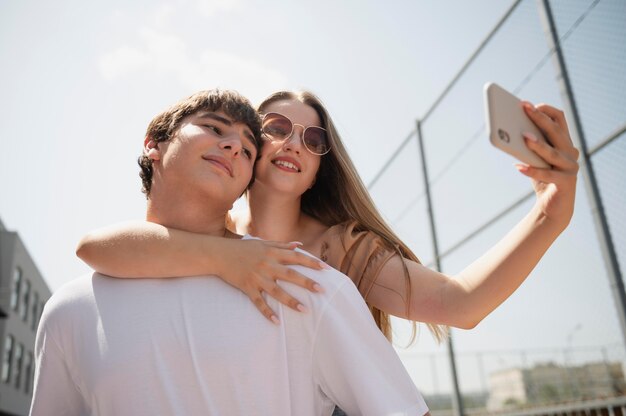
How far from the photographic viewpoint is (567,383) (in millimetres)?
7426

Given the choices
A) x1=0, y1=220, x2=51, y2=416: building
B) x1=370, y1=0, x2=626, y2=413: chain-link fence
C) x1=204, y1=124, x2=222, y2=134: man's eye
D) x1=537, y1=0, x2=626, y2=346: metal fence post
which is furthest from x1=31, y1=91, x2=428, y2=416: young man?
x1=0, y1=220, x2=51, y2=416: building

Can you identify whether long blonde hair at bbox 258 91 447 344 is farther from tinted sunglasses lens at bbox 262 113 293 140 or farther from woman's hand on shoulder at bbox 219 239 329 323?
woman's hand on shoulder at bbox 219 239 329 323

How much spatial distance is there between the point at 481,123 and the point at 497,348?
257cm

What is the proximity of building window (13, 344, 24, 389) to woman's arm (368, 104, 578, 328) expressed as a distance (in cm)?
3089

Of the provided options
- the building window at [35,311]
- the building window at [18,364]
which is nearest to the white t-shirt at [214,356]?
the building window at [18,364]

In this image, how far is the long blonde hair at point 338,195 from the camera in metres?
2.05

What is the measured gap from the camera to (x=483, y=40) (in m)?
5.21

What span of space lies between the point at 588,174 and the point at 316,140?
91.5 inches

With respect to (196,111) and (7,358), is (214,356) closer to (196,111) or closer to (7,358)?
(196,111)

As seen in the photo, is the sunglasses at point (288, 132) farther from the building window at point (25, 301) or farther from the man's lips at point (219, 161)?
the building window at point (25, 301)

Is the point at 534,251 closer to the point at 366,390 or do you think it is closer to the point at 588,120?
the point at 366,390

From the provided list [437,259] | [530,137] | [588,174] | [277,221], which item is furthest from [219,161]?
[437,259]

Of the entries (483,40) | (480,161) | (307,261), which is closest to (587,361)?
(480,161)

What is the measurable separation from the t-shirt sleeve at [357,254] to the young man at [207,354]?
565 mm
